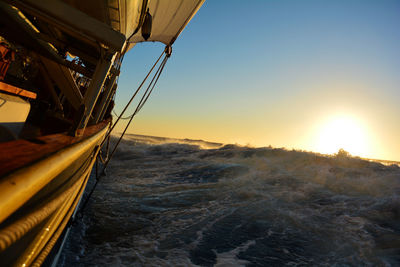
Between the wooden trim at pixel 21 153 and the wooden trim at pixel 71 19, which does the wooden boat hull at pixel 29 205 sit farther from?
the wooden trim at pixel 71 19

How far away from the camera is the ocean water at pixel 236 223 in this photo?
426 centimetres

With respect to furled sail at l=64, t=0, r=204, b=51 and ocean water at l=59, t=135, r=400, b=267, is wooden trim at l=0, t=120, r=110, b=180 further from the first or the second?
ocean water at l=59, t=135, r=400, b=267

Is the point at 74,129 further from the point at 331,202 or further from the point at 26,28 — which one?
the point at 331,202

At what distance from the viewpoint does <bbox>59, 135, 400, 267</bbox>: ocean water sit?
426 cm

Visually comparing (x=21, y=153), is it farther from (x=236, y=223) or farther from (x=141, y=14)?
(x=236, y=223)

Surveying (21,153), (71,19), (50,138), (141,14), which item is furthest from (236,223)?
(21,153)

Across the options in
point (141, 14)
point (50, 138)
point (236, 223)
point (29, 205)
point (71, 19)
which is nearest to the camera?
point (29, 205)

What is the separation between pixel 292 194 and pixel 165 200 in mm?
5141

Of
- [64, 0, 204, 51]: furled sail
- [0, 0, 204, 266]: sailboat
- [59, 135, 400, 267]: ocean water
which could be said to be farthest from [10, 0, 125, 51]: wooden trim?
[59, 135, 400, 267]: ocean water

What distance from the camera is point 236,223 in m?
5.87

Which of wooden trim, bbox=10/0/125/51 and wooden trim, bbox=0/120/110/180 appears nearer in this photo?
wooden trim, bbox=0/120/110/180

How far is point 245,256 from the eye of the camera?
172 inches

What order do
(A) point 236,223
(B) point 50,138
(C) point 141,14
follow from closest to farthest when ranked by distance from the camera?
(B) point 50,138
(C) point 141,14
(A) point 236,223

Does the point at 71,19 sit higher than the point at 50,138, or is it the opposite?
the point at 71,19
